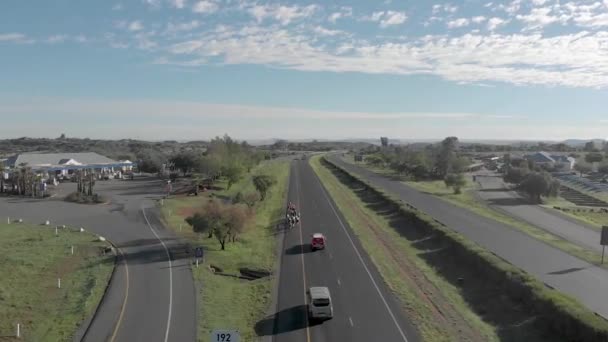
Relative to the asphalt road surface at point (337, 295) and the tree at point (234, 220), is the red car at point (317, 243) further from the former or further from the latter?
the tree at point (234, 220)

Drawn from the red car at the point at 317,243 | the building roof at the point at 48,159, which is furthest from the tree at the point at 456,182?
the building roof at the point at 48,159

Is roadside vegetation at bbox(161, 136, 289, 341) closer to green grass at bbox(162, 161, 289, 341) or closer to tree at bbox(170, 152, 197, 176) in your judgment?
green grass at bbox(162, 161, 289, 341)

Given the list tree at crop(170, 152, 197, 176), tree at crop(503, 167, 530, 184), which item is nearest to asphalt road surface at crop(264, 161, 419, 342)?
→ tree at crop(503, 167, 530, 184)

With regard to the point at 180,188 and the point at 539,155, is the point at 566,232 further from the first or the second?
the point at 539,155

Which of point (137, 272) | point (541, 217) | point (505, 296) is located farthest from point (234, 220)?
point (541, 217)

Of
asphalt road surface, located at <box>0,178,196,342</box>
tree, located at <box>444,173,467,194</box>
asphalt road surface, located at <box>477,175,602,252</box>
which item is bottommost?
asphalt road surface, located at <box>477,175,602,252</box>

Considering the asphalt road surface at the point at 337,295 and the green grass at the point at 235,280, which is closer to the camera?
the asphalt road surface at the point at 337,295

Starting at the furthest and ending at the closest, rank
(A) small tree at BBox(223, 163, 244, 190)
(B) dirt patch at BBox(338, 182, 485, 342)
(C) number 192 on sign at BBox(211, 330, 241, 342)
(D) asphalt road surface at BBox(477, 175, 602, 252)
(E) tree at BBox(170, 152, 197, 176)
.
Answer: (E) tree at BBox(170, 152, 197, 176) < (A) small tree at BBox(223, 163, 244, 190) < (D) asphalt road surface at BBox(477, 175, 602, 252) < (B) dirt patch at BBox(338, 182, 485, 342) < (C) number 192 on sign at BBox(211, 330, 241, 342)
